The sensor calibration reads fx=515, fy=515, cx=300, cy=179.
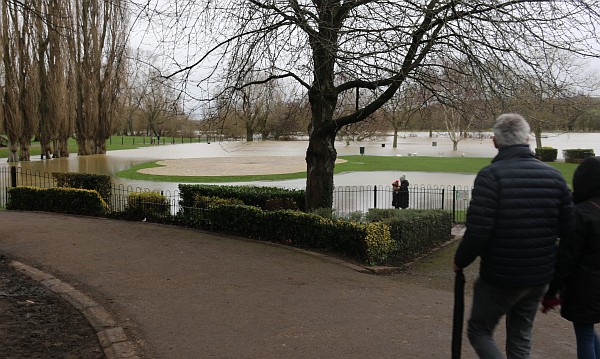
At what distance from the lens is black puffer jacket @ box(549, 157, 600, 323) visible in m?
3.28

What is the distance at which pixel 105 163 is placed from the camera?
114 feet

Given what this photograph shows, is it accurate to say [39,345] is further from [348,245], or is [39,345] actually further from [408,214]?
[408,214]

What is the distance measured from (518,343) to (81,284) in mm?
5331

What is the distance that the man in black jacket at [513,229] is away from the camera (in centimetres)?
311

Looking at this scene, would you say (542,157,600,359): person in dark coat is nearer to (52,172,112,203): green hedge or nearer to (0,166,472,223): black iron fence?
(0,166,472,223): black iron fence

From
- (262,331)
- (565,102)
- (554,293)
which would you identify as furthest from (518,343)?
(565,102)

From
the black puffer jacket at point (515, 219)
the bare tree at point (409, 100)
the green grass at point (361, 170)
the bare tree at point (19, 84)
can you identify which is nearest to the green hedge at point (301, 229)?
the bare tree at point (409, 100)

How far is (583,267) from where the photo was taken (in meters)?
3.32

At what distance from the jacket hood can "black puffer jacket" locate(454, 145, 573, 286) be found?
0.99 feet

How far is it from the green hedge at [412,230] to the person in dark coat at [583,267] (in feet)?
18.5

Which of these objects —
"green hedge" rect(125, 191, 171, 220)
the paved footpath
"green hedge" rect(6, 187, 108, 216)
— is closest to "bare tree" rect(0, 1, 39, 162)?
"green hedge" rect(6, 187, 108, 216)

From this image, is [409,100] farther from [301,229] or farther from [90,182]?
[90,182]

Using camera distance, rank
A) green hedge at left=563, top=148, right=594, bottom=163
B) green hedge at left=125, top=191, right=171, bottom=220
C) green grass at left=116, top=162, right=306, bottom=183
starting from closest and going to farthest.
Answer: green hedge at left=125, top=191, right=171, bottom=220, green grass at left=116, top=162, right=306, bottom=183, green hedge at left=563, top=148, right=594, bottom=163

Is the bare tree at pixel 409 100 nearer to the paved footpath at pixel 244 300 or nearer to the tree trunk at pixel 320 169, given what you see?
the tree trunk at pixel 320 169
